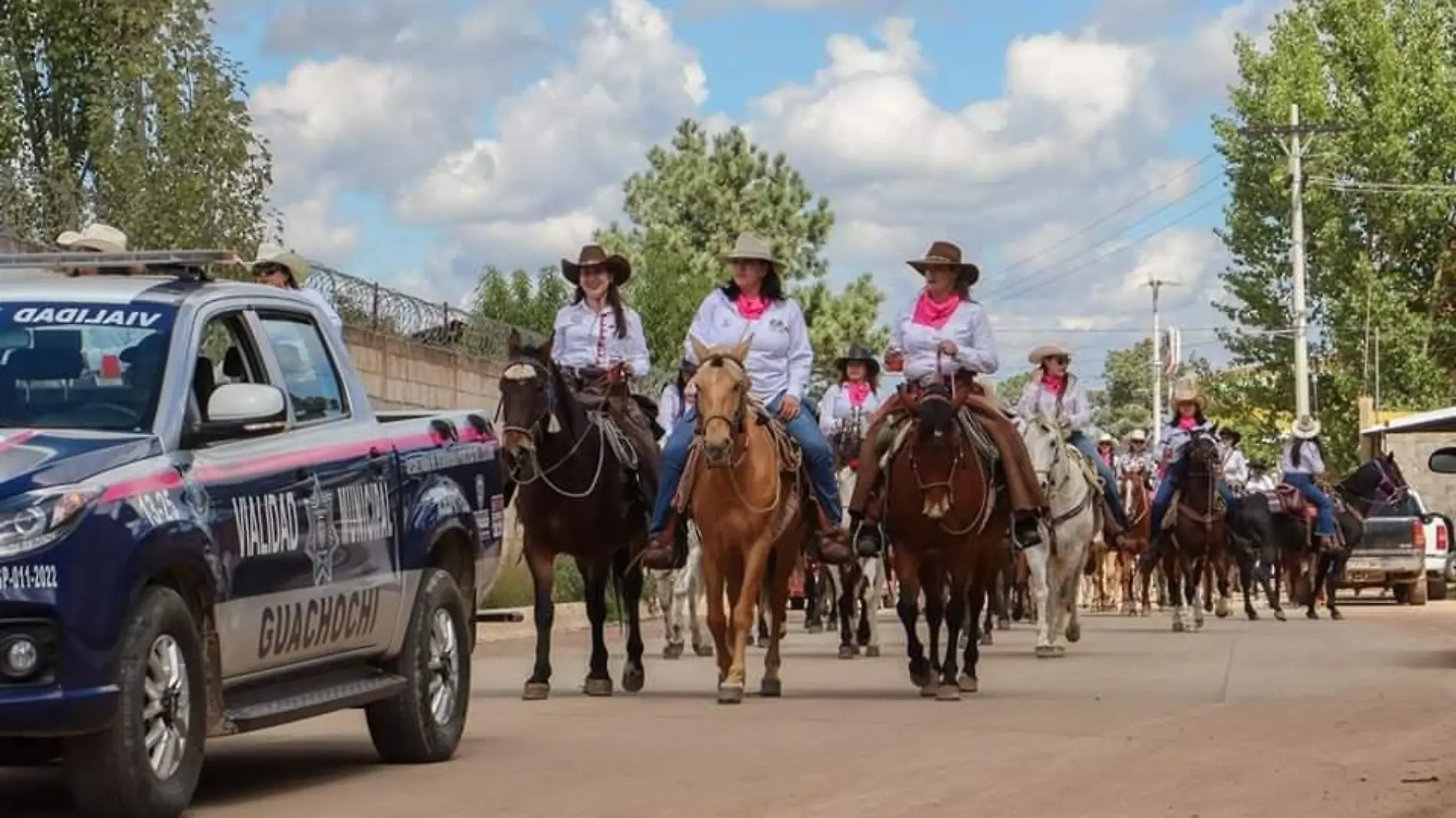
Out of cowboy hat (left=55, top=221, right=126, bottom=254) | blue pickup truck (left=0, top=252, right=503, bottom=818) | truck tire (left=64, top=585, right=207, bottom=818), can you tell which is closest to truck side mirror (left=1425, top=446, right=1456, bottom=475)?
blue pickup truck (left=0, top=252, right=503, bottom=818)

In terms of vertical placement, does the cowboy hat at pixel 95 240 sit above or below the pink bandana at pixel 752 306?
above

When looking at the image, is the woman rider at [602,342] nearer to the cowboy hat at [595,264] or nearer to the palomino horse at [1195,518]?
the cowboy hat at [595,264]

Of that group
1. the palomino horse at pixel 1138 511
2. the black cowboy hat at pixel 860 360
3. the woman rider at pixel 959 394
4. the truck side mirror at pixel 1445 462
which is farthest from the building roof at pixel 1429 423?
the palomino horse at pixel 1138 511

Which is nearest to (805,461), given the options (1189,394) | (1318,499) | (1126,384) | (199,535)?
(199,535)

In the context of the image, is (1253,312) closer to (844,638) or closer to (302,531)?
(844,638)

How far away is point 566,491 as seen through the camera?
18.9 m

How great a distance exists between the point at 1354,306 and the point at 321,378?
6177 centimetres

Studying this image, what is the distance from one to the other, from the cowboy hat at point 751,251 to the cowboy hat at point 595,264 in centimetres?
81

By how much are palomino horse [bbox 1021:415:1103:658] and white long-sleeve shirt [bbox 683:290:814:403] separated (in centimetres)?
701

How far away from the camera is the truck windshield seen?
11109mm

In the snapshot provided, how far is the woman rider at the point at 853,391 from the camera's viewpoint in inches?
1110

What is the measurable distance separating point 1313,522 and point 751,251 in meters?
23.1

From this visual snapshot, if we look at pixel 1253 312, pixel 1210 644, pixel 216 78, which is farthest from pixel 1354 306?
pixel 216 78

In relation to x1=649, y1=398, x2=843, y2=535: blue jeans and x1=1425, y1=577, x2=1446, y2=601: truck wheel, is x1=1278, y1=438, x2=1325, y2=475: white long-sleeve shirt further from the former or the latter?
x1=649, y1=398, x2=843, y2=535: blue jeans
